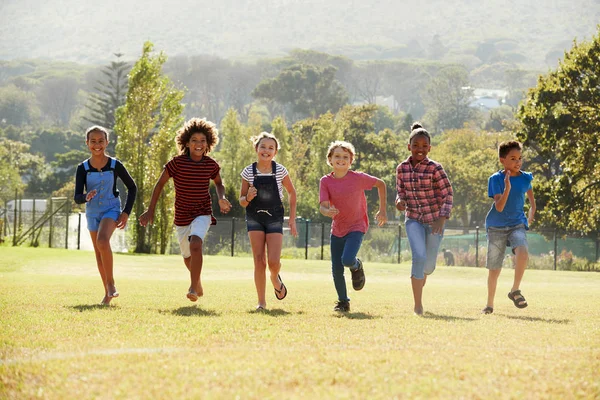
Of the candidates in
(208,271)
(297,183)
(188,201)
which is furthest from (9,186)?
(188,201)

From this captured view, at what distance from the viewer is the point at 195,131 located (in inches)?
434

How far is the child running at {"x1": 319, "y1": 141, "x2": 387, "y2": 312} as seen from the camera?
35.0ft

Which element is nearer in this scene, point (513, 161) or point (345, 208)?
point (345, 208)

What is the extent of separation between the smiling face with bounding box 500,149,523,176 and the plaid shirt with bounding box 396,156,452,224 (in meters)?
0.83

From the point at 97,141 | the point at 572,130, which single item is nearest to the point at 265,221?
the point at 97,141

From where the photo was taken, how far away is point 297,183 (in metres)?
65.4

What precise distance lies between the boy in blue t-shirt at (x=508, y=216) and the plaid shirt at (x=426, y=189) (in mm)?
725

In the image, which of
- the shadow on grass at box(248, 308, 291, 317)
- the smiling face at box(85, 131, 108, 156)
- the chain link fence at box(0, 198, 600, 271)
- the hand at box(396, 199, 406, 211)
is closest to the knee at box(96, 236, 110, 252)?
the smiling face at box(85, 131, 108, 156)

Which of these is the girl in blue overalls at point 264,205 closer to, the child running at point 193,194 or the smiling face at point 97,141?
the child running at point 193,194

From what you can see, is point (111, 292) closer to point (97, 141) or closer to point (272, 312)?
point (97, 141)

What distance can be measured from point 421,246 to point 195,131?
9.64ft

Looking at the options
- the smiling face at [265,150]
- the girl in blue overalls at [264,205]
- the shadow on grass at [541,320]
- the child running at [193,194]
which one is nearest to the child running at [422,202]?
the shadow on grass at [541,320]

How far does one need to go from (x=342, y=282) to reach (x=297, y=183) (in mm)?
54630

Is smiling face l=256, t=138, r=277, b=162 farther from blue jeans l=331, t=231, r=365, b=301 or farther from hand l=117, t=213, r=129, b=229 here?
hand l=117, t=213, r=129, b=229
